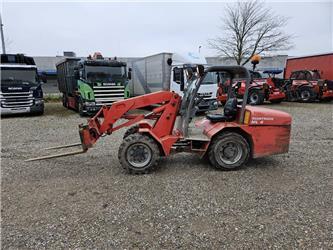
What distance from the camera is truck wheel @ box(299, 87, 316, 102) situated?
16.0 meters

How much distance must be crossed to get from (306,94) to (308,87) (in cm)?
45

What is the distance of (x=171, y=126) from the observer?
15.6ft

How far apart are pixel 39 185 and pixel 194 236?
269 cm

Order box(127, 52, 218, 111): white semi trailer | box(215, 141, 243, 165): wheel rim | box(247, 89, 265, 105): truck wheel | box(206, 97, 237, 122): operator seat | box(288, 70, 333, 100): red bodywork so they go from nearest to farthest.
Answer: box(215, 141, 243, 165): wheel rim → box(206, 97, 237, 122): operator seat → box(127, 52, 218, 111): white semi trailer → box(247, 89, 265, 105): truck wheel → box(288, 70, 333, 100): red bodywork

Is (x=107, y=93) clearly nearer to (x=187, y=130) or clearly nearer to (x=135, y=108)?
(x=135, y=108)

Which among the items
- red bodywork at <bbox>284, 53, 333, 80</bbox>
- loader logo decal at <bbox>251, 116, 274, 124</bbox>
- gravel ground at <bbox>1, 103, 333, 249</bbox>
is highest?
red bodywork at <bbox>284, 53, 333, 80</bbox>

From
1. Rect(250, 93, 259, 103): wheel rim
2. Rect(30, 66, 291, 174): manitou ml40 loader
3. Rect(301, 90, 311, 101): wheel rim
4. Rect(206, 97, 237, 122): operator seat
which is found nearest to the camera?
Rect(30, 66, 291, 174): manitou ml40 loader

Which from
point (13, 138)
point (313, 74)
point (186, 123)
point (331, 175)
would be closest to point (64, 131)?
point (13, 138)

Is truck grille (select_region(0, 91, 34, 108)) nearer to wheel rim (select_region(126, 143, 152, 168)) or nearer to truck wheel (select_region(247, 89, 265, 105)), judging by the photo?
wheel rim (select_region(126, 143, 152, 168))

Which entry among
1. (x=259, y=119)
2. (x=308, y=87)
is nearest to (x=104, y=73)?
(x=259, y=119)

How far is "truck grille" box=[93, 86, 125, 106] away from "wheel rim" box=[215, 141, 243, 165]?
7906mm

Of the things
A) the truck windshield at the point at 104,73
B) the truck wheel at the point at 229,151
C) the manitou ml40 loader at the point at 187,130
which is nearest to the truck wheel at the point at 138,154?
the manitou ml40 loader at the point at 187,130

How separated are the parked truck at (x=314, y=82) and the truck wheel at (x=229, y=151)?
13.7 m

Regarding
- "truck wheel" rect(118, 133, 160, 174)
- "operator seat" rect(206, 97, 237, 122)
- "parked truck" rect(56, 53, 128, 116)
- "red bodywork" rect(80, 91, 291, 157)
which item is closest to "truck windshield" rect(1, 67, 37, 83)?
"parked truck" rect(56, 53, 128, 116)
